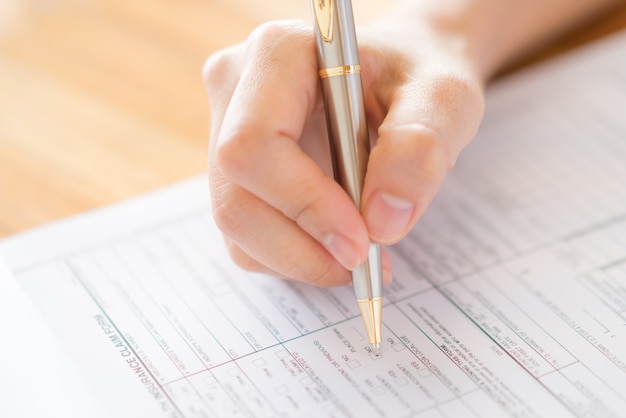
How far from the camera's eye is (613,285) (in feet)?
1.85

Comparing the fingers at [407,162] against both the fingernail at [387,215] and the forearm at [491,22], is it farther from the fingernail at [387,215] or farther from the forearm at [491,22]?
the forearm at [491,22]

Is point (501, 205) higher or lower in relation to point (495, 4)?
lower

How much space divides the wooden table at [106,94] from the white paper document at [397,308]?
2.2 inches

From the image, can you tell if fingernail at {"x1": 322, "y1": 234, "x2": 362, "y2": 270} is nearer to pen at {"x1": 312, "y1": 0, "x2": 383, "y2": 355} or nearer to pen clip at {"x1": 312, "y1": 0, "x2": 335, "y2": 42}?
pen at {"x1": 312, "y1": 0, "x2": 383, "y2": 355}

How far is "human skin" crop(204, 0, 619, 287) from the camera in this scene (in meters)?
0.47

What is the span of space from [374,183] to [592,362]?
187 mm

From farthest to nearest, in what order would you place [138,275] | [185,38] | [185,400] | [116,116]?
[185,38]
[116,116]
[138,275]
[185,400]

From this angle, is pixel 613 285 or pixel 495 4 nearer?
pixel 613 285

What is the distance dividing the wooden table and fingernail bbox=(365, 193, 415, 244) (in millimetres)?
273

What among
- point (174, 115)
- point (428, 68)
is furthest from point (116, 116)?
point (428, 68)

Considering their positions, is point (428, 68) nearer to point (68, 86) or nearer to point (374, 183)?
point (374, 183)

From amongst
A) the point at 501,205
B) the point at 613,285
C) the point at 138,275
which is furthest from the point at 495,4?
the point at 138,275

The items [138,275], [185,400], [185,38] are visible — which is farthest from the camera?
[185,38]

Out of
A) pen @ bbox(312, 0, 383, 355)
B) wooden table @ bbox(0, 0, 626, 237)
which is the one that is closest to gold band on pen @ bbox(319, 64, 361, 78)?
pen @ bbox(312, 0, 383, 355)
